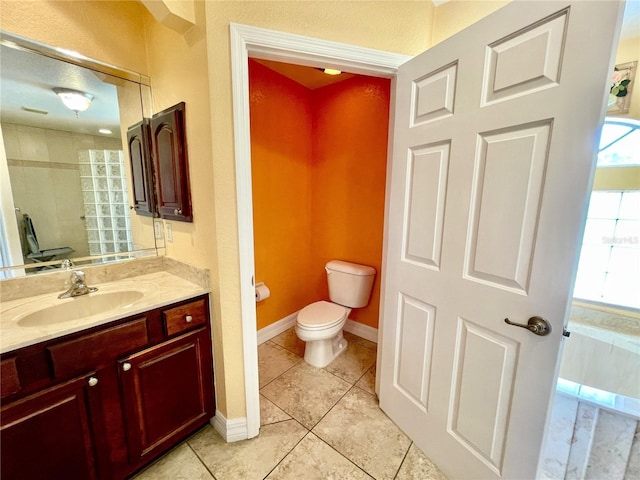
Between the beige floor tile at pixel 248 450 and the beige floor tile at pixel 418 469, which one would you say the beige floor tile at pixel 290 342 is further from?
the beige floor tile at pixel 418 469

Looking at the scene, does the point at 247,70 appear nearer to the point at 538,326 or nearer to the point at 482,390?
the point at 538,326

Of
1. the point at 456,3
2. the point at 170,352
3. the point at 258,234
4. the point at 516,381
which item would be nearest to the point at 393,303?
the point at 516,381

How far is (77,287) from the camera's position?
4.08ft

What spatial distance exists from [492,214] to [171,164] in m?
1.58

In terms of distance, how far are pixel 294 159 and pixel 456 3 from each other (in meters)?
1.55

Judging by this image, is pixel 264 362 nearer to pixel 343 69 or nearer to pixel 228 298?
pixel 228 298

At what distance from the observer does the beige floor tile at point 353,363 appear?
1947 mm

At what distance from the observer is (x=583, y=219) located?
78cm

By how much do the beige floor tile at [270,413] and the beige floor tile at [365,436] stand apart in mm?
228

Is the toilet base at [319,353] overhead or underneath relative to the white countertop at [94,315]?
underneath

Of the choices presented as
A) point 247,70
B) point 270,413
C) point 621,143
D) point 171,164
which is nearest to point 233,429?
point 270,413

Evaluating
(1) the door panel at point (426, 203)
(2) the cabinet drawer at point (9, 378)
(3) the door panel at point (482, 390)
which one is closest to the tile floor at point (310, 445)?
(3) the door panel at point (482, 390)

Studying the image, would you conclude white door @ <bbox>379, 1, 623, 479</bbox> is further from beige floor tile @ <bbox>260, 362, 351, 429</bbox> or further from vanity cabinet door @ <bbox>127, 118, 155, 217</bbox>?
vanity cabinet door @ <bbox>127, 118, 155, 217</bbox>

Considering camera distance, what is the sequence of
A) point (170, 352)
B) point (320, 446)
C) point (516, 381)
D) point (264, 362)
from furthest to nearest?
point (264, 362) → point (320, 446) → point (170, 352) → point (516, 381)
